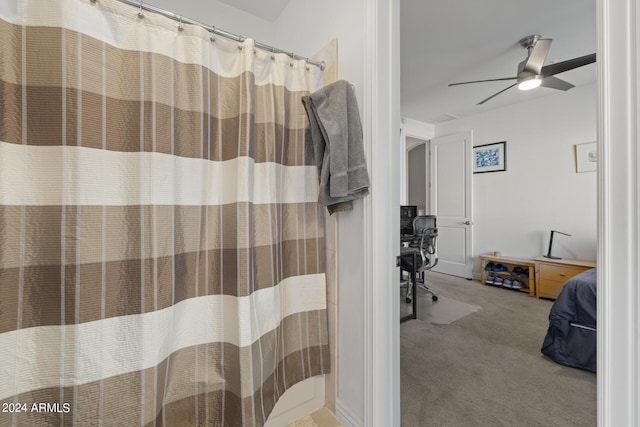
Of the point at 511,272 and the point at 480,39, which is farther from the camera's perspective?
the point at 511,272

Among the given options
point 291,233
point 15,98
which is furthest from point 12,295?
point 291,233

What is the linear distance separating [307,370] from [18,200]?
4.27 feet

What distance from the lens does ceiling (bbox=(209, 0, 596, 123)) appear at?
191 centimetres

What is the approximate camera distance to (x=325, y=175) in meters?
1.17

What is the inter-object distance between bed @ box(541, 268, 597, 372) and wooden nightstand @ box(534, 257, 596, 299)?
4.74 feet

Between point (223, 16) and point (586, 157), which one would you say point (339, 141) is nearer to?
point (223, 16)

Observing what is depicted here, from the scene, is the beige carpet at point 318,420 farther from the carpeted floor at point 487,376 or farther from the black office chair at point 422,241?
the black office chair at point 422,241

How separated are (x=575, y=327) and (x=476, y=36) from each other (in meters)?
2.42

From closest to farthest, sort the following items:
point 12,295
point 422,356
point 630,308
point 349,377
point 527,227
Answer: point 630,308 < point 12,295 < point 349,377 < point 422,356 < point 527,227

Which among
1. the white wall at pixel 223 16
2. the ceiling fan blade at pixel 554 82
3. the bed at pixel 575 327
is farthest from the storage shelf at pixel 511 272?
the white wall at pixel 223 16

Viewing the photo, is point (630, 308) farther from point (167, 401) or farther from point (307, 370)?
point (167, 401)

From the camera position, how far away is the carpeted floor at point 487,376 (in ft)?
4.68

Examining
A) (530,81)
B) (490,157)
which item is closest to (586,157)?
(490,157)

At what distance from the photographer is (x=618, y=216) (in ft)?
1.88
